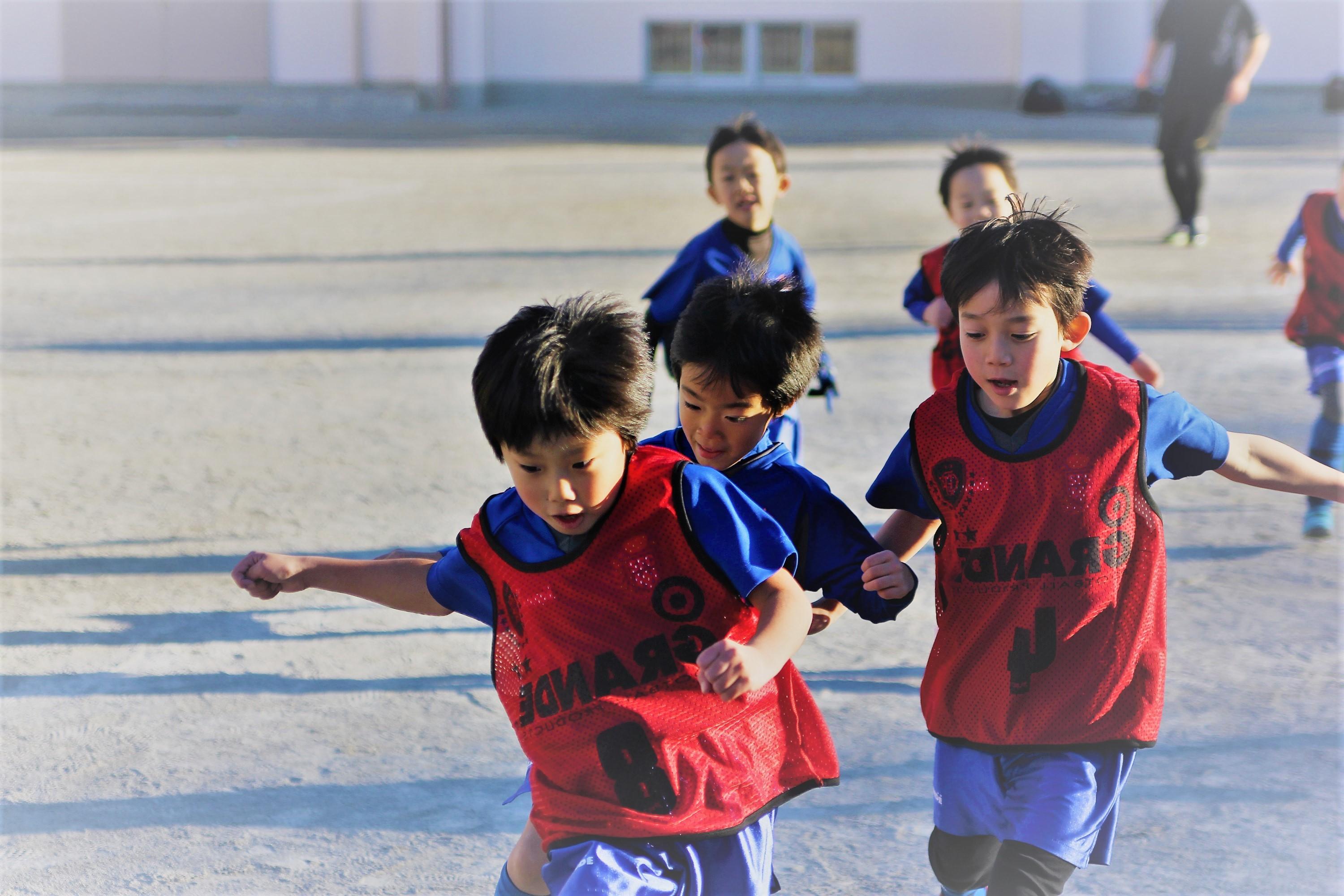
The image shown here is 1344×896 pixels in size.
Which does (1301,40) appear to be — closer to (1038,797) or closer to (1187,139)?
(1187,139)

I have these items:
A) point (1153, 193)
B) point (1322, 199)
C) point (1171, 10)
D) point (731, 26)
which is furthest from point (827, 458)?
point (731, 26)

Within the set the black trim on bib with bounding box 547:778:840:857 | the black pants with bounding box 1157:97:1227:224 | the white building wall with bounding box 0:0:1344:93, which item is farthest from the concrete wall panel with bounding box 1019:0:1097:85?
the black trim on bib with bounding box 547:778:840:857

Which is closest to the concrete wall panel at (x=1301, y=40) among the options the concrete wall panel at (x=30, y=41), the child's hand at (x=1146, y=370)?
the concrete wall panel at (x=30, y=41)

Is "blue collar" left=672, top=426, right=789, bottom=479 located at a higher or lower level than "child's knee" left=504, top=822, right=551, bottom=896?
higher

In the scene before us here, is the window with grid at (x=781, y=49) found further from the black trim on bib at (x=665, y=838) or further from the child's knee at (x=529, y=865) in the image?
the black trim on bib at (x=665, y=838)

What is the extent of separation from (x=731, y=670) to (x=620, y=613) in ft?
0.78

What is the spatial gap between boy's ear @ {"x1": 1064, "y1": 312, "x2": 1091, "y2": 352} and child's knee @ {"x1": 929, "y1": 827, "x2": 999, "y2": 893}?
A: 0.85 m

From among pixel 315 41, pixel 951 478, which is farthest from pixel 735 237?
pixel 315 41

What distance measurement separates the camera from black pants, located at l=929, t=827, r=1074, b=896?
219 centimetres

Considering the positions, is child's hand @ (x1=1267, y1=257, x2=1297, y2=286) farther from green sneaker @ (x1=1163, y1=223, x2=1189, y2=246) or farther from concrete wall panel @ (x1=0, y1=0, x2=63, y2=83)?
concrete wall panel @ (x1=0, y1=0, x2=63, y2=83)

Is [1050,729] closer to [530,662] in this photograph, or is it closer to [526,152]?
[530,662]

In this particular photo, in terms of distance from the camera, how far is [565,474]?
1.92m

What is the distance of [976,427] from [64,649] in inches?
110

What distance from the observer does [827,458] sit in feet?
18.6
